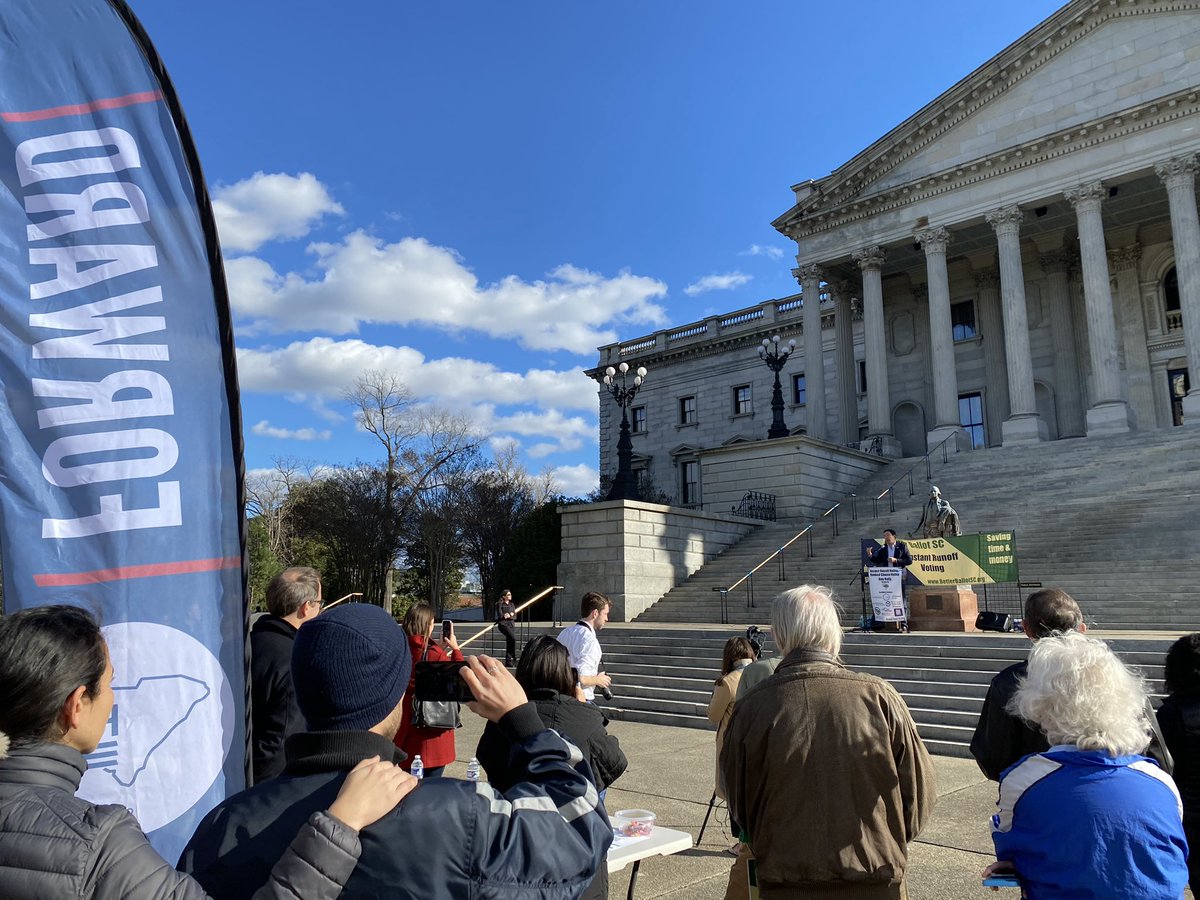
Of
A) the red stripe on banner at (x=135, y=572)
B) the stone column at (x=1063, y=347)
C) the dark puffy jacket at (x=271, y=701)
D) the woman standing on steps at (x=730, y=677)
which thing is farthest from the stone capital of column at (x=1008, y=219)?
the red stripe on banner at (x=135, y=572)

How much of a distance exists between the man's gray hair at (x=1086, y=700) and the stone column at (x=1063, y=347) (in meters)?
36.7

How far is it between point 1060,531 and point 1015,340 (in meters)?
13.5

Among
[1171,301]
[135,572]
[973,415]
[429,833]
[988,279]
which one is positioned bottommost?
[429,833]

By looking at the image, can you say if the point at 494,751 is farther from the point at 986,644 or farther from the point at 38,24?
the point at 986,644

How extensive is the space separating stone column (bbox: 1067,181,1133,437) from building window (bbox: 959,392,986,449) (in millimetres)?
8019

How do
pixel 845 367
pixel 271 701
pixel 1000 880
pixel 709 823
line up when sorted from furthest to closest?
1. pixel 845 367
2. pixel 709 823
3. pixel 271 701
4. pixel 1000 880

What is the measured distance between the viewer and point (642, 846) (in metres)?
4.43

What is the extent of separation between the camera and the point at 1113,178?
3056 cm

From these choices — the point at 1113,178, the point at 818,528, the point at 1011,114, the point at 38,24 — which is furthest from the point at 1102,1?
the point at 38,24

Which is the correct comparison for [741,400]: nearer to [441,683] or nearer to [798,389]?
[798,389]

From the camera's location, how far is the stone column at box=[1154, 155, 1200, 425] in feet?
93.7

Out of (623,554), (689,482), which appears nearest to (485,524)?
(689,482)

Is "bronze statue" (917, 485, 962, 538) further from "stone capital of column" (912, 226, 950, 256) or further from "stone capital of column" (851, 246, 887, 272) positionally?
"stone capital of column" (851, 246, 887, 272)

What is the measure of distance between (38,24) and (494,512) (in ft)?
142
